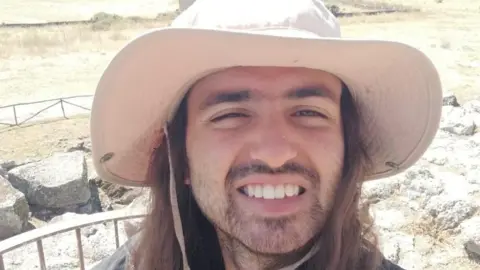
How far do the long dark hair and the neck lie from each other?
0.14 ft

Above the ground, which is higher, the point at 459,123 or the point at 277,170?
the point at 277,170

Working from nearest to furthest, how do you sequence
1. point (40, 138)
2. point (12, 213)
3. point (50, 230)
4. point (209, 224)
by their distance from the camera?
point (209, 224) → point (50, 230) → point (12, 213) → point (40, 138)

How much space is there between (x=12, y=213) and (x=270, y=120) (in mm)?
5220

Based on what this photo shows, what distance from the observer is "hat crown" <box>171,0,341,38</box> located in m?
1.54

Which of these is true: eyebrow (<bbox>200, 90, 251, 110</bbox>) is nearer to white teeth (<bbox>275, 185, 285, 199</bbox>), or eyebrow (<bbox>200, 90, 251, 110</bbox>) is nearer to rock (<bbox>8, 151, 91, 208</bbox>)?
white teeth (<bbox>275, 185, 285, 199</bbox>)

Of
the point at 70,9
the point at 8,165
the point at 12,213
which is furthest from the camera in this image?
the point at 70,9

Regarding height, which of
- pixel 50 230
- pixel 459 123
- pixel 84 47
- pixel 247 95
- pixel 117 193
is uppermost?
pixel 247 95

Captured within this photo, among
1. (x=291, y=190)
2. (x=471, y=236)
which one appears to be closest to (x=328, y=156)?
(x=291, y=190)

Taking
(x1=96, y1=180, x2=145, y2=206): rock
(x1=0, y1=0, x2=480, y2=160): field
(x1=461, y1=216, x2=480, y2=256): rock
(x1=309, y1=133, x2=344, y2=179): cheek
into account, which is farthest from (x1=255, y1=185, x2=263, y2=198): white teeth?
(x1=0, y1=0, x2=480, y2=160): field

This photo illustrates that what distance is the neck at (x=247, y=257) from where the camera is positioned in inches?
67.6

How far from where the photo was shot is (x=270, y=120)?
165cm

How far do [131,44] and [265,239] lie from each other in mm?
606

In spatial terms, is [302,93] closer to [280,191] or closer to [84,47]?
[280,191]

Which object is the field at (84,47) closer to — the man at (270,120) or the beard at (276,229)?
the man at (270,120)
